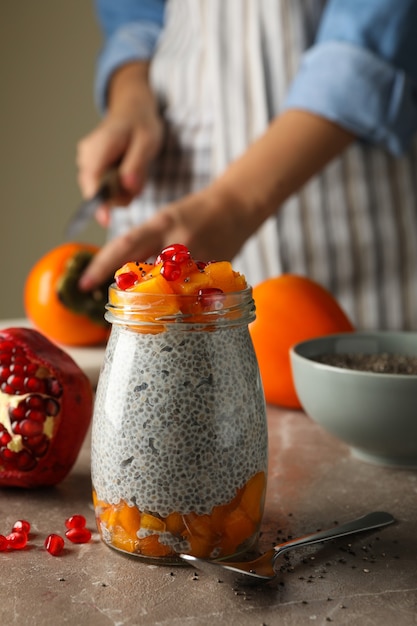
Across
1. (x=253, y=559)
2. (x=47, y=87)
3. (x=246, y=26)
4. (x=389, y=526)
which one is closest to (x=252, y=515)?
(x=253, y=559)

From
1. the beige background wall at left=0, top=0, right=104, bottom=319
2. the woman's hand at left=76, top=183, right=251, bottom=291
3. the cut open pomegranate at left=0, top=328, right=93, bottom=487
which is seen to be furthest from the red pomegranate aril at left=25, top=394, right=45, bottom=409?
the beige background wall at left=0, top=0, right=104, bottom=319

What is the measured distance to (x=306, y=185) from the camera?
1533mm

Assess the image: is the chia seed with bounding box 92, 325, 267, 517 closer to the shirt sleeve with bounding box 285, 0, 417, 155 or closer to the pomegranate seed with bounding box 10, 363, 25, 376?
the pomegranate seed with bounding box 10, 363, 25, 376

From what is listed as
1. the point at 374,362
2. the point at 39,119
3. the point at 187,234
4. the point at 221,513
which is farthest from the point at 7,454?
the point at 39,119

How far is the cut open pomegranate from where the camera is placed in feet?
2.27

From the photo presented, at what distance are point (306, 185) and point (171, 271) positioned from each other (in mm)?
1016

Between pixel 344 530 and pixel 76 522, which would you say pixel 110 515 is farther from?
pixel 344 530

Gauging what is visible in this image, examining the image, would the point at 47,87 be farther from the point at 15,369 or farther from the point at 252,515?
the point at 252,515

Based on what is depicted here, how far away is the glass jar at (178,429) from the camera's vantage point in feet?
1.82

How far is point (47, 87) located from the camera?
2.78 metres

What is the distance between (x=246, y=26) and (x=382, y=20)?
34 centimetres

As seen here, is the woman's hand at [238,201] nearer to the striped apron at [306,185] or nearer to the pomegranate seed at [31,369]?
the striped apron at [306,185]

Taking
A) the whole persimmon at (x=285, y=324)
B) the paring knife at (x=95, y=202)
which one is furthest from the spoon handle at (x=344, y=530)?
the paring knife at (x=95, y=202)

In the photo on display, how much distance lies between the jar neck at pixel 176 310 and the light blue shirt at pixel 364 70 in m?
0.79
